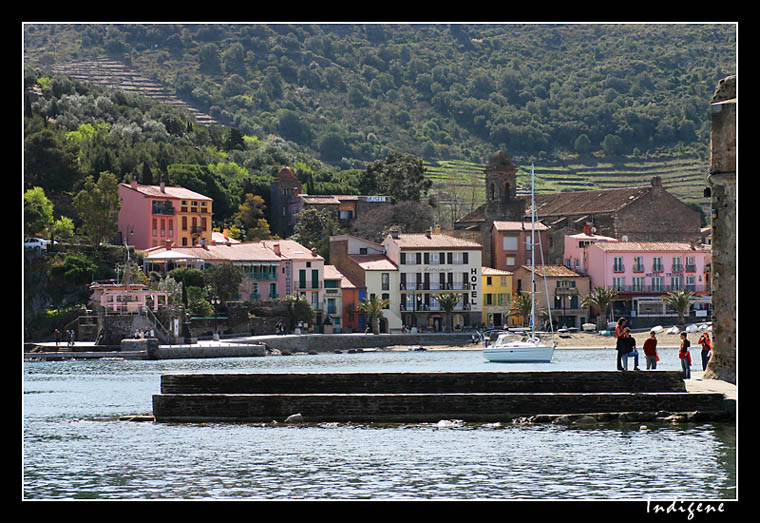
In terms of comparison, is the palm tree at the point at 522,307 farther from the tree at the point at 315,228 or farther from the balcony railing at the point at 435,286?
the tree at the point at 315,228

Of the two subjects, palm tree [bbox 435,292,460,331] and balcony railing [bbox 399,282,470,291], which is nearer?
palm tree [bbox 435,292,460,331]

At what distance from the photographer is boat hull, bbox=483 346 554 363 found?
63.4 m

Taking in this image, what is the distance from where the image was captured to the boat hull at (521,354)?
63375mm

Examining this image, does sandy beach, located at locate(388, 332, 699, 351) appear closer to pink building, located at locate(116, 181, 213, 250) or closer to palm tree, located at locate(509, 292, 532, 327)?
palm tree, located at locate(509, 292, 532, 327)

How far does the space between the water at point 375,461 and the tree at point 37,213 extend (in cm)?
5472

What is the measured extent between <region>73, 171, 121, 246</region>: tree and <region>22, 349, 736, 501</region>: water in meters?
56.7

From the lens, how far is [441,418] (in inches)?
1133

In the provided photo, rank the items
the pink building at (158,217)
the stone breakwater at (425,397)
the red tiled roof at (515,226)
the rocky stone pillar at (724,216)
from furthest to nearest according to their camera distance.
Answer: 1. the red tiled roof at (515,226)
2. the pink building at (158,217)
3. the stone breakwater at (425,397)
4. the rocky stone pillar at (724,216)

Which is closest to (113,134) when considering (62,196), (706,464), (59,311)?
(62,196)

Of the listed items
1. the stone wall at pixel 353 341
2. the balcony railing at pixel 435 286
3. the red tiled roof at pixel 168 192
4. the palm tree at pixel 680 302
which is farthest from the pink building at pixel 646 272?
the red tiled roof at pixel 168 192

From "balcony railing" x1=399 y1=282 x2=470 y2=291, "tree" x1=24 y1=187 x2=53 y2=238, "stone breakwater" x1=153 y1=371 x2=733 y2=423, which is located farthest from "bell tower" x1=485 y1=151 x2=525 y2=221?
"stone breakwater" x1=153 y1=371 x2=733 y2=423

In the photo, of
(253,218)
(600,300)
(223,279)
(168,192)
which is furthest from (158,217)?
(600,300)
